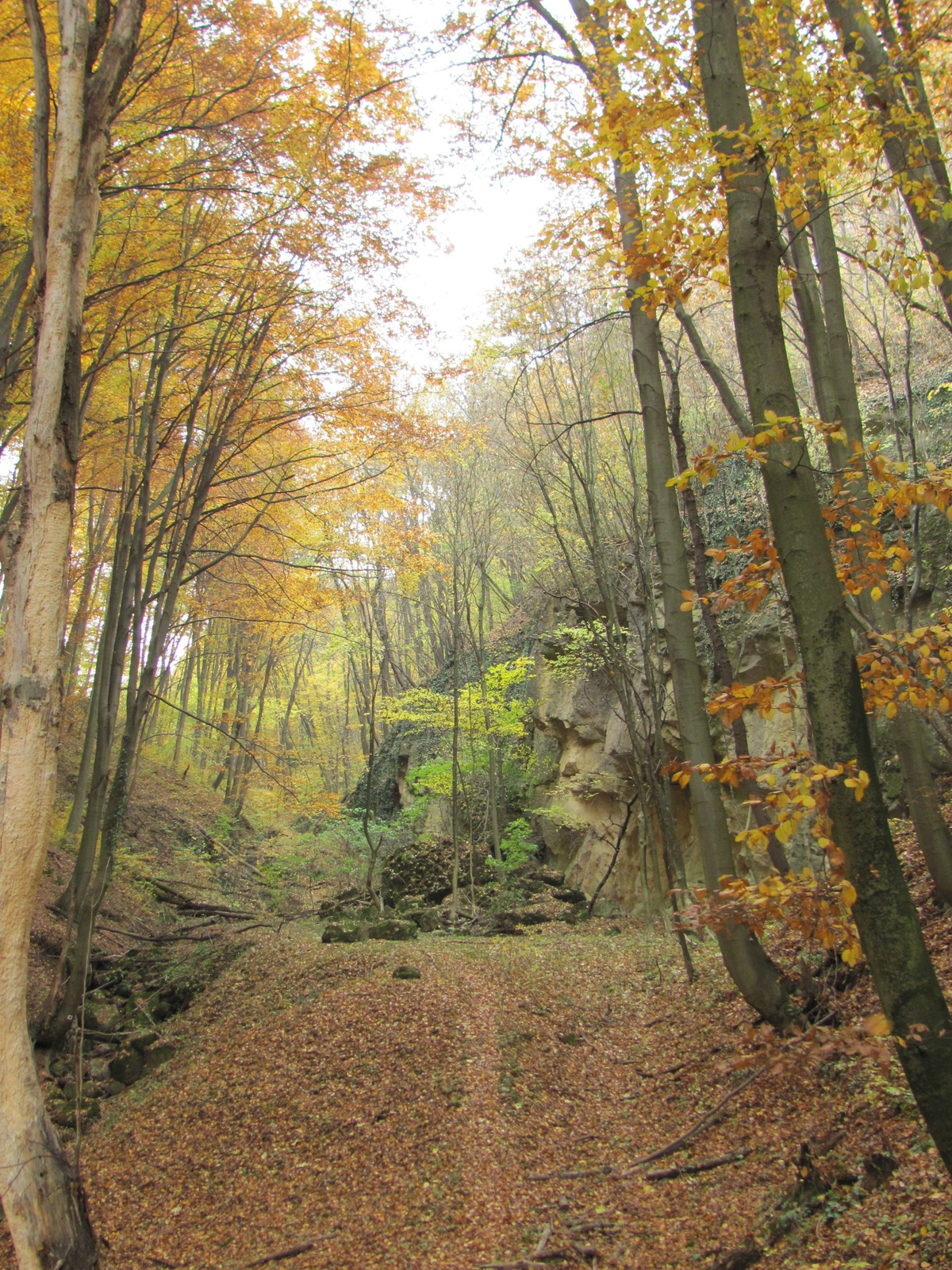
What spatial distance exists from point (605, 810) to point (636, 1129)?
916 centimetres

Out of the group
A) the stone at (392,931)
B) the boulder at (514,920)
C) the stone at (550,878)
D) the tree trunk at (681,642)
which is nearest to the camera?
the tree trunk at (681,642)

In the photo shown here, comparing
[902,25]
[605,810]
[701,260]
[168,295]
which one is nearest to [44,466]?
[701,260]

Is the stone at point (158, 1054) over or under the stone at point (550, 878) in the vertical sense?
over

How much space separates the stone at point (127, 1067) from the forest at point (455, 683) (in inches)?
1.2

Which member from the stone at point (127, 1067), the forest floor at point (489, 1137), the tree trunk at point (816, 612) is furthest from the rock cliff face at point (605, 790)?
the tree trunk at point (816, 612)

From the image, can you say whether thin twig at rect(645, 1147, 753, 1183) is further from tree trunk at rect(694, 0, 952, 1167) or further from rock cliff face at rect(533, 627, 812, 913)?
rock cliff face at rect(533, 627, 812, 913)

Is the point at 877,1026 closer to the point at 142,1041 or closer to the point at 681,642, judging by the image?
the point at 681,642

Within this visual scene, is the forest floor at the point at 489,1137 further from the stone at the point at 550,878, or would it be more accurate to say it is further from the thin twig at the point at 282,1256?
the stone at the point at 550,878

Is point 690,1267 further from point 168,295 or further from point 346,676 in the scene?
point 346,676

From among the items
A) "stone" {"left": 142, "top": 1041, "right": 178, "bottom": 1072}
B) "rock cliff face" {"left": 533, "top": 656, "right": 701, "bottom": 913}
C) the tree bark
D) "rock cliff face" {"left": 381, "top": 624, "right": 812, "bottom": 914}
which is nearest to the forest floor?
"stone" {"left": 142, "top": 1041, "right": 178, "bottom": 1072}

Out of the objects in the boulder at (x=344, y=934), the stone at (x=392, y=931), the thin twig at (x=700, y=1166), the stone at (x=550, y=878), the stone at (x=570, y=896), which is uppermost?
the thin twig at (x=700, y=1166)

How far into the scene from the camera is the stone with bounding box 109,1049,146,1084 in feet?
A: 19.9

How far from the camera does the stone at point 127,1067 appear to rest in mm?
6059

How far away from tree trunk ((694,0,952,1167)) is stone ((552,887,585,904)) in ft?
33.7
